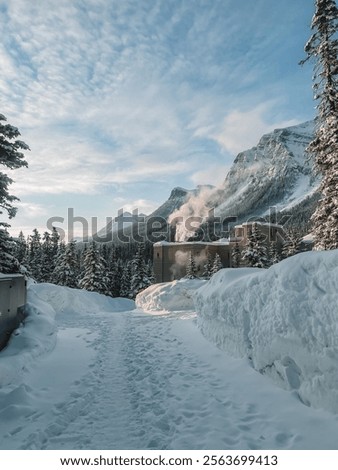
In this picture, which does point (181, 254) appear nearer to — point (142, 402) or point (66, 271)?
point (66, 271)

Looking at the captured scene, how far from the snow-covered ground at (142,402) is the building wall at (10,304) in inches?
12.6

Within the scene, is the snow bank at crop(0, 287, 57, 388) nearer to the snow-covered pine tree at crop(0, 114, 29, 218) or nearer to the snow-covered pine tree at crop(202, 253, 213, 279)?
the snow-covered pine tree at crop(0, 114, 29, 218)

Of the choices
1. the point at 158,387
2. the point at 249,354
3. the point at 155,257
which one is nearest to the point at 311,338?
the point at 249,354

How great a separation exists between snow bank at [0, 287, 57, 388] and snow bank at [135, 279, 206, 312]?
44.4ft

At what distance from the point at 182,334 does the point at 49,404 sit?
23.3 feet

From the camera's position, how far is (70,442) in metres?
4.33

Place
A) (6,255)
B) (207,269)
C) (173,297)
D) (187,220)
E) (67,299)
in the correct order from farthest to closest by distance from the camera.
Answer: (187,220), (207,269), (67,299), (173,297), (6,255)

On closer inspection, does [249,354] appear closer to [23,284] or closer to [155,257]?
[23,284]

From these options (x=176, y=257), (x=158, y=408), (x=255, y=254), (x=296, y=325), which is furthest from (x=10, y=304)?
(x=176, y=257)

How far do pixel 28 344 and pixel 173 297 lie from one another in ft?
54.2

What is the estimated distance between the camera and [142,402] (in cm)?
564

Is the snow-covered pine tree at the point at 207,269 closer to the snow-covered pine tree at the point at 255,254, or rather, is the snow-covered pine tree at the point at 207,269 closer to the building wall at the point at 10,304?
the snow-covered pine tree at the point at 255,254

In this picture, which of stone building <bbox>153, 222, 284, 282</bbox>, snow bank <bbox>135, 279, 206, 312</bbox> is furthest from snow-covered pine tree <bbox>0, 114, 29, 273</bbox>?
stone building <bbox>153, 222, 284, 282</bbox>

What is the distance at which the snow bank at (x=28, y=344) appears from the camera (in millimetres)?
6581
